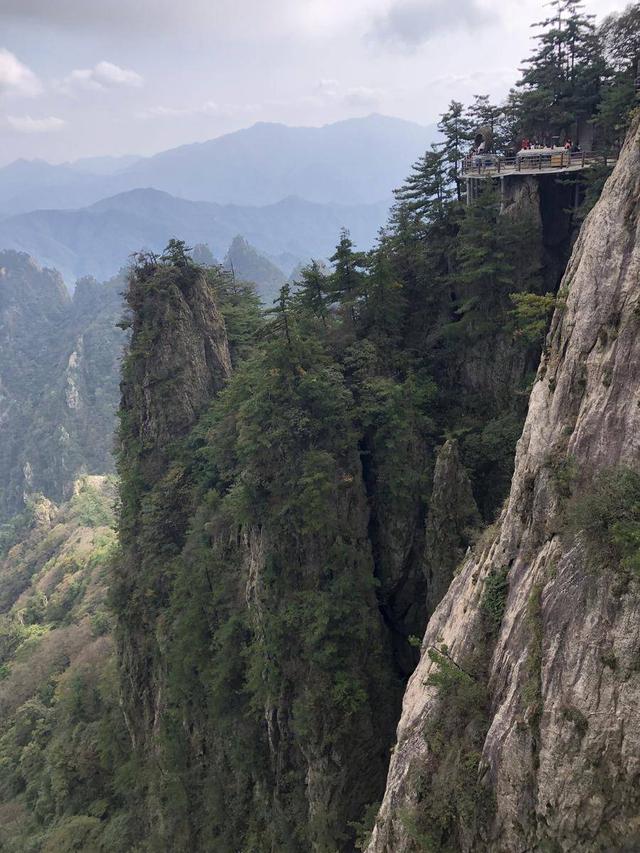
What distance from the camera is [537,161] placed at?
26453 mm

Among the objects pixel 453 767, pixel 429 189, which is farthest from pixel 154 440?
pixel 453 767

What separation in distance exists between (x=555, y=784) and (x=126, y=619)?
2629 centimetres

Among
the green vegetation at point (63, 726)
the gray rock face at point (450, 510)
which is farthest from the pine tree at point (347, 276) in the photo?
the green vegetation at point (63, 726)

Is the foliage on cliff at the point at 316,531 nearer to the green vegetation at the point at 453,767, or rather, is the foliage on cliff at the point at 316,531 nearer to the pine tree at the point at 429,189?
the pine tree at the point at 429,189

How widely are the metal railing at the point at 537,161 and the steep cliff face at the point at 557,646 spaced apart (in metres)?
13.3

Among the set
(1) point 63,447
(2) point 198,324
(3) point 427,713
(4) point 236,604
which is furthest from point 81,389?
(3) point 427,713

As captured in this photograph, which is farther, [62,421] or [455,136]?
[62,421]

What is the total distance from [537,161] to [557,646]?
24.1 meters

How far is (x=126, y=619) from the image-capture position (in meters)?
31.0

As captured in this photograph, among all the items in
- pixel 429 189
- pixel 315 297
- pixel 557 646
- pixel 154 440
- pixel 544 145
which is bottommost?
pixel 557 646

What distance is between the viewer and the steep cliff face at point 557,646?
31.7ft

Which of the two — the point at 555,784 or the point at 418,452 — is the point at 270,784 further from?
the point at 555,784

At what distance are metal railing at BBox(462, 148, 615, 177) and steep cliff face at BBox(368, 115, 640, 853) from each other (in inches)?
525

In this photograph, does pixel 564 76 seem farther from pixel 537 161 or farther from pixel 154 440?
pixel 154 440
